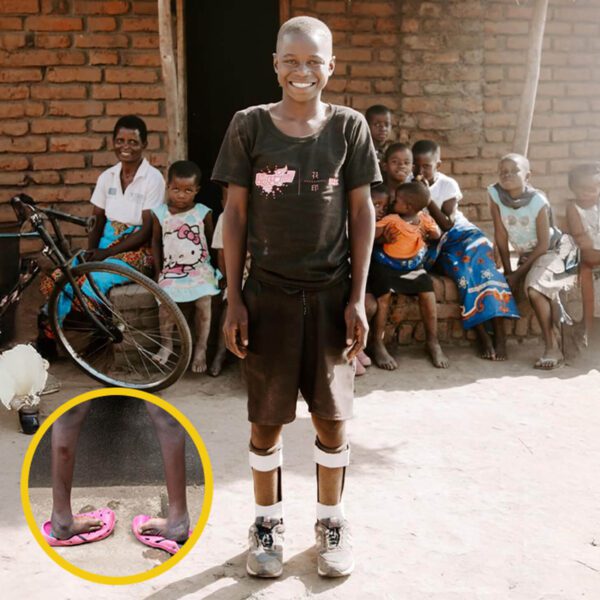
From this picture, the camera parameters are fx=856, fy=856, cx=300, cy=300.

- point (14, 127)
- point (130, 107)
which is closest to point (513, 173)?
point (130, 107)

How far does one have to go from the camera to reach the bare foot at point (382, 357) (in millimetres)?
5039

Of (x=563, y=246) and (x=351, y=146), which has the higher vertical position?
(x=351, y=146)

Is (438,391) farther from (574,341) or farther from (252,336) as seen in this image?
(252,336)

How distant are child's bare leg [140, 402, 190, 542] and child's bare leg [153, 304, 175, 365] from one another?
2.20 metres

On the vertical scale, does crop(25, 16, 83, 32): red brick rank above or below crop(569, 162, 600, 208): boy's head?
above

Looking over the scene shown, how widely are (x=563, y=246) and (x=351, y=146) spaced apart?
3.19 metres

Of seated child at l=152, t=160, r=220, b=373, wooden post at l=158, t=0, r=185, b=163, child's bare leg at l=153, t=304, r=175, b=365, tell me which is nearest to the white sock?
child's bare leg at l=153, t=304, r=175, b=365

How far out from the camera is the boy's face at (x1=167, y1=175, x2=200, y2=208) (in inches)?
194

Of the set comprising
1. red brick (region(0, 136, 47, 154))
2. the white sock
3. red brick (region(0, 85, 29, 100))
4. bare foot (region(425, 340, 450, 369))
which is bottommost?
bare foot (region(425, 340, 450, 369))

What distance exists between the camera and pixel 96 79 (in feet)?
19.7

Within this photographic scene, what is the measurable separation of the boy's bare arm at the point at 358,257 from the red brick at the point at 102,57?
3871mm

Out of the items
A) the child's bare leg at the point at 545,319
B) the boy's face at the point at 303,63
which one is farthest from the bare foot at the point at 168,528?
the child's bare leg at the point at 545,319

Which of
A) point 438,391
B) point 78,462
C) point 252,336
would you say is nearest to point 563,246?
point 438,391

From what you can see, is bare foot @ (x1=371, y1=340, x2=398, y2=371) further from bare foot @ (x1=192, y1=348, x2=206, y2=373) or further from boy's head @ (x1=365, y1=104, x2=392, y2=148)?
boy's head @ (x1=365, y1=104, x2=392, y2=148)
